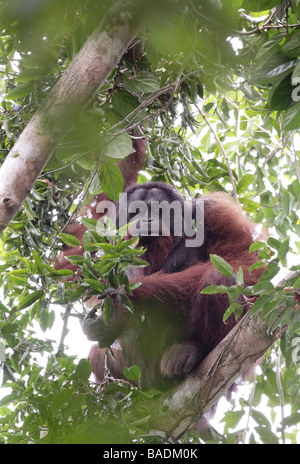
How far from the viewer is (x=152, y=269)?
3557mm

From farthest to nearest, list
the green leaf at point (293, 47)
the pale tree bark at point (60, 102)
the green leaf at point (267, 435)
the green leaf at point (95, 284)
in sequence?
the green leaf at point (267, 435) → the green leaf at point (95, 284) → the green leaf at point (293, 47) → the pale tree bark at point (60, 102)

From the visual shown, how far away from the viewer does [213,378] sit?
2453mm

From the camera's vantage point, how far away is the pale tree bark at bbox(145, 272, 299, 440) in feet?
7.47

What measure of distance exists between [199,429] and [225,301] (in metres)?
0.86

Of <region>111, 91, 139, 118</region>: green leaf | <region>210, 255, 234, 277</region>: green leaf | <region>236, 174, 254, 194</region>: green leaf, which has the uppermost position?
<region>236, 174, 254, 194</region>: green leaf

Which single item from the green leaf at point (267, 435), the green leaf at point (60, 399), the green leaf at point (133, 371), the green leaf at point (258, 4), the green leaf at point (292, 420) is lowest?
the green leaf at point (267, 435)

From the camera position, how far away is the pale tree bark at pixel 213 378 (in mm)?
2277

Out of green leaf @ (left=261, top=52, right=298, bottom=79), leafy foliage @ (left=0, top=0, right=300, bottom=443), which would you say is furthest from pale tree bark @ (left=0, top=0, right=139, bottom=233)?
green leaf @ (left=261, top=52, right=298, bottom=79)

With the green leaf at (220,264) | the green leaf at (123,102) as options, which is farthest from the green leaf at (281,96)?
the green leaf at (123,102)

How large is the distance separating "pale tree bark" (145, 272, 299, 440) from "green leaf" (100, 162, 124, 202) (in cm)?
92

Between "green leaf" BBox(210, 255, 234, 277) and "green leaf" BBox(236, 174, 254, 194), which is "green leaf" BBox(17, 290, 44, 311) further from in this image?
"green leaf" BBox(236, 174, 254, 194)

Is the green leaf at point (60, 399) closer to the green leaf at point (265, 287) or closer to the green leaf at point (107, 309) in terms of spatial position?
the green leaf at point (107, 309)

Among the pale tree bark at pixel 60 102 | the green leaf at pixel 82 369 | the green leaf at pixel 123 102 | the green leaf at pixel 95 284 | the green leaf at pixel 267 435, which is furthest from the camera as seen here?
the green leaf at pixel 123 102

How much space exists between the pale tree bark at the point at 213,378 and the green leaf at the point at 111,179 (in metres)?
0.92
